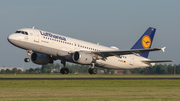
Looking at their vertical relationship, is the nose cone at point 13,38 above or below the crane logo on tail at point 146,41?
below

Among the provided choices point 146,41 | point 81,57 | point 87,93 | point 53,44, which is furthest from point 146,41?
point 87,93

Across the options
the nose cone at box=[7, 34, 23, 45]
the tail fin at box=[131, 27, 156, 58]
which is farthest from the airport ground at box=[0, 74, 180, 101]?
the tail fin at box=[131, 27, 156, 58]

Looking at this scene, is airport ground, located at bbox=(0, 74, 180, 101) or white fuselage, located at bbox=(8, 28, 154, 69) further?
white fuselage, located at bbox=(8, 28, 154, 69)

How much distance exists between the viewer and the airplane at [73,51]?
40344 millimetres

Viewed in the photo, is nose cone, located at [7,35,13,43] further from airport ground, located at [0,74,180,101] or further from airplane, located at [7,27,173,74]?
airport ground, located at [0,74,180,101]

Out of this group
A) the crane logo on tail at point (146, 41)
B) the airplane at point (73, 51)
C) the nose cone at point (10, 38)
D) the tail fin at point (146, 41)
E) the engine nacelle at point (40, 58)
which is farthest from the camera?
the crane logo on tail at point (146, 41)

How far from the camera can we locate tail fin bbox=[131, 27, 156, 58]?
54816mm

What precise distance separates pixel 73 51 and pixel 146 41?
721 inches

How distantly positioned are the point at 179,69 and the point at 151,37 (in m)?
13.5

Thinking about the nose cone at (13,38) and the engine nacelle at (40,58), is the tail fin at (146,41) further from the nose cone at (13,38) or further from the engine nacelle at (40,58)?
the nose cone at (13,38)

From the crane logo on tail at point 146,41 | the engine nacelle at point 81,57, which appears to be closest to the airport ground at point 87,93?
the engine nacelle at point 81,57

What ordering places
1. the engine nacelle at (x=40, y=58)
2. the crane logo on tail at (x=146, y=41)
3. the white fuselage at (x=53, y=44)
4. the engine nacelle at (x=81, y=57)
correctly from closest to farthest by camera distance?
1. the white fuselage at (x=53, y=44)
2. the engine nacelle at (x=81, y=57)
3. the engine nacelle at (x=40, y=58)
4. the crane logo on tail at (x=146, y=41)

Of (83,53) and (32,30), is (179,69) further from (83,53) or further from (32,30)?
(32,30)

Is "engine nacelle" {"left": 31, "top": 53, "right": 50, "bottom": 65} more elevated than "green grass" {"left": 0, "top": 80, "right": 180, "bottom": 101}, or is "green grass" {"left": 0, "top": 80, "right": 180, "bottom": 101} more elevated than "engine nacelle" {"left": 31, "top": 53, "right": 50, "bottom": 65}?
"engine nacelle" {"left": 31, "top": 53, "right": 50, "bottom": 65}
